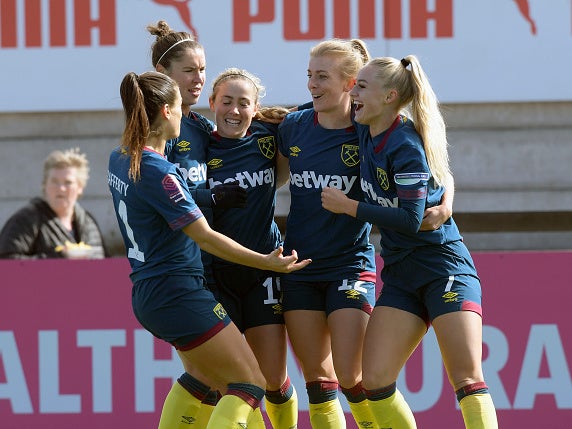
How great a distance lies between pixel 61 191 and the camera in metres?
7.81

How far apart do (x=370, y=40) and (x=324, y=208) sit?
4412 mm

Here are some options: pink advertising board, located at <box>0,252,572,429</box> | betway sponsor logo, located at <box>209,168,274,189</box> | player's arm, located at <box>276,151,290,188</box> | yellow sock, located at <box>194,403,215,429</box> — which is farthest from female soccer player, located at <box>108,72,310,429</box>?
pink advertising board, located at <box>0,252,572,429</box>

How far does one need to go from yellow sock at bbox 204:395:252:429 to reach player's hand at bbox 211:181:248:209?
2.78 ft

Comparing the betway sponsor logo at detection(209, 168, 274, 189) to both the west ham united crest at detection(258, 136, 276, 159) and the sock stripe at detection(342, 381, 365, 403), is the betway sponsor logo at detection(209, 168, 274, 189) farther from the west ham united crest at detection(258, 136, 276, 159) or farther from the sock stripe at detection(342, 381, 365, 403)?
the sock stripe at detection(342, 381, 365, 403)

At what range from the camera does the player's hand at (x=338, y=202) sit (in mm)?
5152

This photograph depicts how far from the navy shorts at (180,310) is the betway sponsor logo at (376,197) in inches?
32.7

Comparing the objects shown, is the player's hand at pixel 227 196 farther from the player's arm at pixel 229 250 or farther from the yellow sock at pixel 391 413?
the yellow sock at pixel 391 413

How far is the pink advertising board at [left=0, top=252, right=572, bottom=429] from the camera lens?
23.0 feet

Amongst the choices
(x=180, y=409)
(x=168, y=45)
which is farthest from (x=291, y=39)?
(x=180, y=409)

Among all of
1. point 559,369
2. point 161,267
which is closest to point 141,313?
point 161,267

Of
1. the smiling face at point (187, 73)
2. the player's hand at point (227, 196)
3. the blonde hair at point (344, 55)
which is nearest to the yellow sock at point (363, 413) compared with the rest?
the player's hand at point (227, 196)

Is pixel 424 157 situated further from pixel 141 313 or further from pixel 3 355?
pixel 3 355

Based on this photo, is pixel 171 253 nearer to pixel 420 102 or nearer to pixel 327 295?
pixel 327 295

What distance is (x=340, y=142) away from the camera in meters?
5.55
